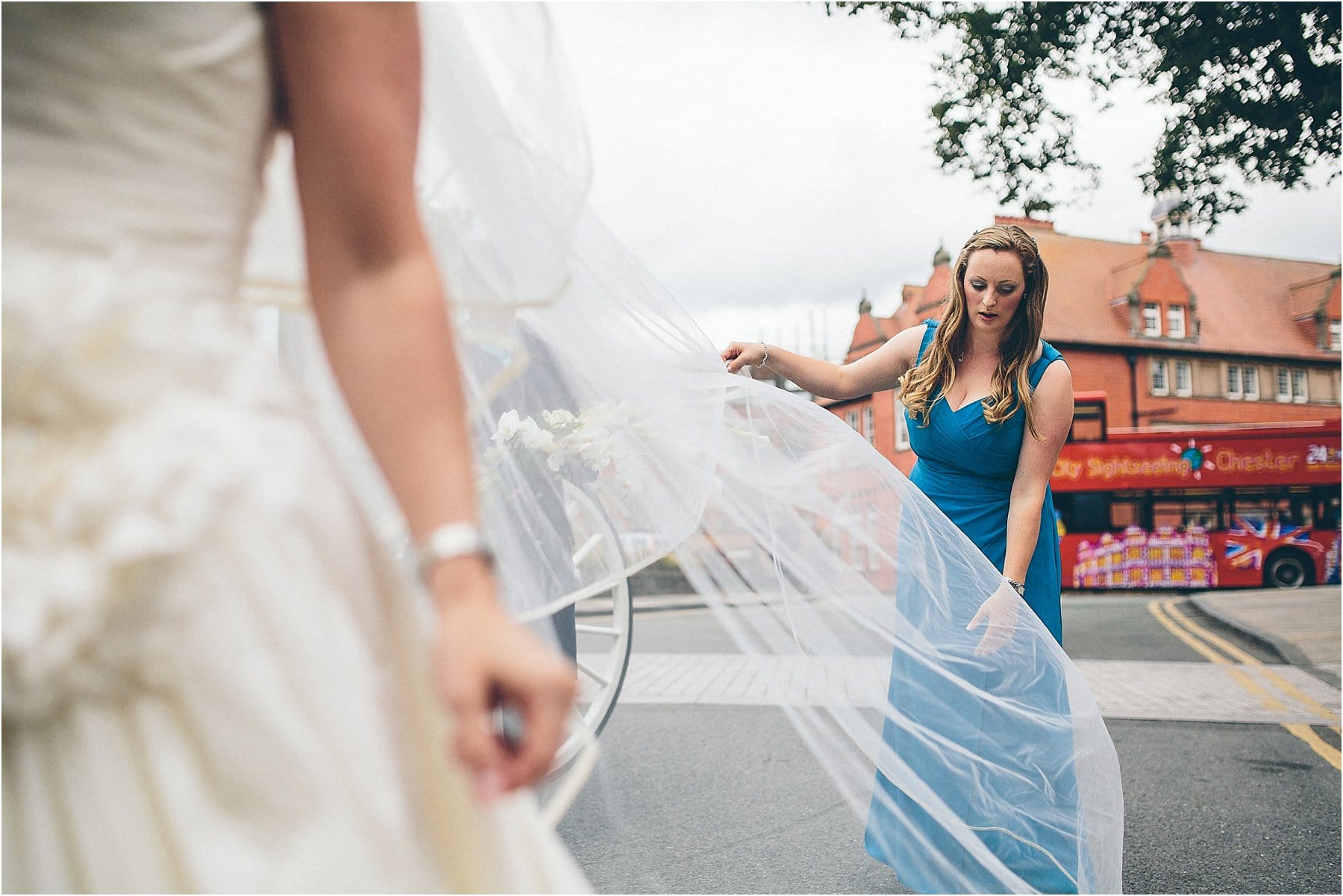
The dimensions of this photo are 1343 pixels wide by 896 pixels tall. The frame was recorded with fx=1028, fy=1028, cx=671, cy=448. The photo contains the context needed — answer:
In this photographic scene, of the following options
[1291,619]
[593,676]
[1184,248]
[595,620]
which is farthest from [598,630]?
[1184,248]

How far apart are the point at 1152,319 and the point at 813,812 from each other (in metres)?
37.5

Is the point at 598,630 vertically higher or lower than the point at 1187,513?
higher

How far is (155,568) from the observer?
0.72 meters

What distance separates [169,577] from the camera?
2.37 ft

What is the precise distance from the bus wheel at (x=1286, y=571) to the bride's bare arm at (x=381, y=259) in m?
22.6

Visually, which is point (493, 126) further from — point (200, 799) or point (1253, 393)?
point (1253, 393)

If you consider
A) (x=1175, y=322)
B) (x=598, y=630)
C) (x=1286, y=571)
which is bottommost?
(x=1286, y=571)

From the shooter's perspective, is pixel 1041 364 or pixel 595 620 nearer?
pixel 1041 364

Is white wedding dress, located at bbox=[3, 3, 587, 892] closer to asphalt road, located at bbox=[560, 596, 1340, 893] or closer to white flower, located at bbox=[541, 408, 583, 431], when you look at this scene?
white flower, located at bbox=[541, 408, 583, 431]

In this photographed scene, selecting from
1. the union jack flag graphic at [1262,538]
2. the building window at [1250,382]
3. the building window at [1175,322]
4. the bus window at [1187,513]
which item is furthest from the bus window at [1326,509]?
→ the building window at [1250,382]

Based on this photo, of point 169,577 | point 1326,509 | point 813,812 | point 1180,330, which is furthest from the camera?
point 1180,330

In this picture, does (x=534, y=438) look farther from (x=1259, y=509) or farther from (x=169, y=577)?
(x=1259, y=509)

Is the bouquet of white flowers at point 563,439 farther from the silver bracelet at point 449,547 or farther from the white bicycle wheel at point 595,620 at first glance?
the silver bracelet at point 449,547

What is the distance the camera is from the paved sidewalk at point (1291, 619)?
30.4 feet
